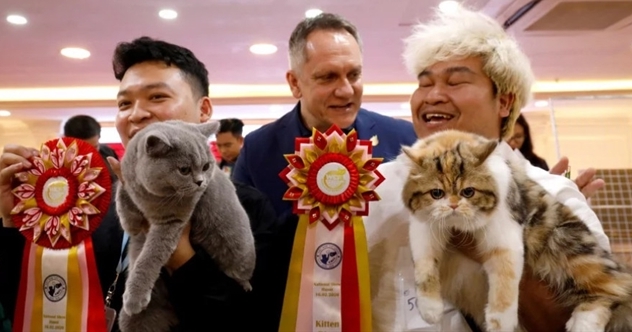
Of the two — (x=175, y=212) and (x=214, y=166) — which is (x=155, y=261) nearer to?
(x=175, y=212)

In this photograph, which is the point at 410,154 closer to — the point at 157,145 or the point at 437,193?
the point at 437,193

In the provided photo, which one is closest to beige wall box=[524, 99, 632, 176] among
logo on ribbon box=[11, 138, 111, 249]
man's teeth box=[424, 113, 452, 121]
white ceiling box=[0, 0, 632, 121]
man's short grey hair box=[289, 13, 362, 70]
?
white ceiling box=[0, 0, 632, 121]

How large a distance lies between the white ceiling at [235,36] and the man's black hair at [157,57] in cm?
242

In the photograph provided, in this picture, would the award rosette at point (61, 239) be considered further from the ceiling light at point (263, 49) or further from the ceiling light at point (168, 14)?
the ceiling light at point (263, 49)

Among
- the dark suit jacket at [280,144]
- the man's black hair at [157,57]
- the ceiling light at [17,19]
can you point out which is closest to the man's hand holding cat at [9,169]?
the man's black hair at [157,57]

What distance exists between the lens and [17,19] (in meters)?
3.92

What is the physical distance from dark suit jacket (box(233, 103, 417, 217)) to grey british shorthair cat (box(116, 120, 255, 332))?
0.60m

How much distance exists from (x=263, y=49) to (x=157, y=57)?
3.60m

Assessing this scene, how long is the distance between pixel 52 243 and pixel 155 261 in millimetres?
360

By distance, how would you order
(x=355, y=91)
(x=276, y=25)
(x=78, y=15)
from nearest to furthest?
(x=355, y=91), (x=78, y=15), (x=276, y=25)

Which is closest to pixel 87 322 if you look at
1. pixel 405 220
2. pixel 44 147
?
pixel 44 147

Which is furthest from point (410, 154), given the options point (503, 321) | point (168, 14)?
point (168, 14)

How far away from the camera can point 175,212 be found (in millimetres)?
979

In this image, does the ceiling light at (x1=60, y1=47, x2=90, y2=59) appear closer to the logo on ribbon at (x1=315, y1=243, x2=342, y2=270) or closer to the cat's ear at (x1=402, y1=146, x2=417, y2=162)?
the logo on ribbon at (x1=315, y1=243, x2=342, y2=270)
